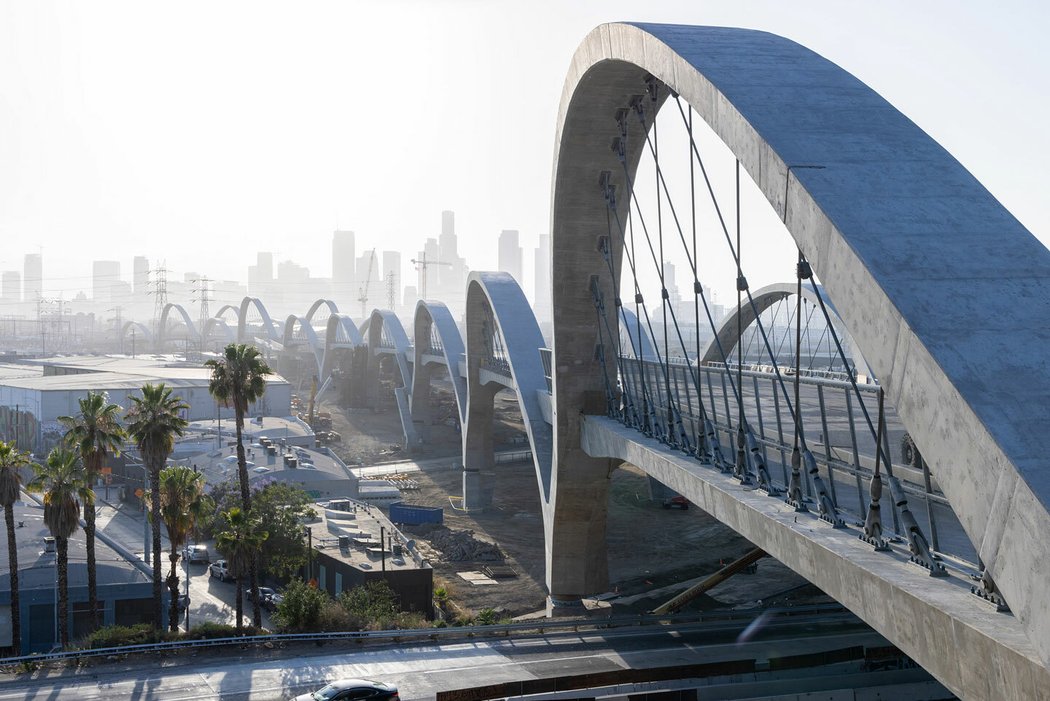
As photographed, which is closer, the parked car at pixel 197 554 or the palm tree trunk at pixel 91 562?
the palm tree trunk at pixel 91 562

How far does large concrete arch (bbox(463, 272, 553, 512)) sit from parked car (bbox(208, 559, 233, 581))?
48.1 feet

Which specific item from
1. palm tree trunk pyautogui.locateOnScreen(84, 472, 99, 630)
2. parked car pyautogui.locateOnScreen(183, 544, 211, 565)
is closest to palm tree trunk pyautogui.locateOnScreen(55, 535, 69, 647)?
palm tree trunk pyautogui.locateOnScreen(84, 472, 99, 630)

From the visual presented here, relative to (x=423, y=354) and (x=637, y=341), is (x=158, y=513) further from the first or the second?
(x=423, y=354)

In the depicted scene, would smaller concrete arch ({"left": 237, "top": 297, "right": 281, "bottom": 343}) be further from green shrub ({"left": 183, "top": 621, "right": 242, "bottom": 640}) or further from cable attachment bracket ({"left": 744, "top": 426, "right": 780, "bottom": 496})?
cable attachment bracket ({"left": 744, "top": 426, "right": 780, "bottom": 496})

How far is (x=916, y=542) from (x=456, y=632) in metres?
19.8

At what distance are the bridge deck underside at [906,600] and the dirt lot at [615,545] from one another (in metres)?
22.6

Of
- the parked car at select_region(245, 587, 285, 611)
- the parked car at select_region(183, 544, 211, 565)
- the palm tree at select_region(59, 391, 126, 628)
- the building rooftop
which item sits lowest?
the parked car at select_region(183, 544, 211, 565)

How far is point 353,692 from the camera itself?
885 inches

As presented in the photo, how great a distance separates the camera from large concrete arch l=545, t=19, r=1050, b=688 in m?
9.09

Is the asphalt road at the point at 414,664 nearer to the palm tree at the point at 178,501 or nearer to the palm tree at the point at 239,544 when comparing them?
the palm tree at the point at 239,544

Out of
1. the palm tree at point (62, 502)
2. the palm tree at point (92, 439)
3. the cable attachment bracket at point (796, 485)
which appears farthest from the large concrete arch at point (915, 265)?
the palm tree at point (92, 439)

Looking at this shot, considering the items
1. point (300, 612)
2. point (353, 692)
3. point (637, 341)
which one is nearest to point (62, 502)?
point (300, 612)

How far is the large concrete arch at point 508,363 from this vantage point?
142 ft

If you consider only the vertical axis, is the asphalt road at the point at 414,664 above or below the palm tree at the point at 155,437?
below
